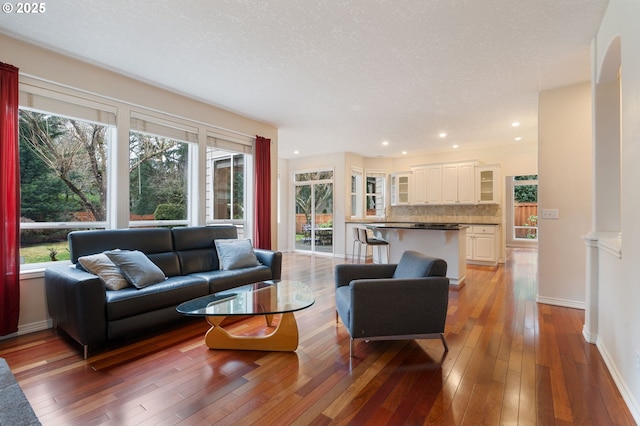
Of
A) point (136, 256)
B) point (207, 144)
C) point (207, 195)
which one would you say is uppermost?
point (207, 144)

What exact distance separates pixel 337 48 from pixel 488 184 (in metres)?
5.59

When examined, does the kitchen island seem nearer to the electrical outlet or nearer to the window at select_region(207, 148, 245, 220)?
the electrical outlet

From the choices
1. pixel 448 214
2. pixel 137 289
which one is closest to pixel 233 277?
pixel 137 289


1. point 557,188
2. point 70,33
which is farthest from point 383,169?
point 70,33

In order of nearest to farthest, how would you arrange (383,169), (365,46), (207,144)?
(365,46) < (207,144) < (383,169)

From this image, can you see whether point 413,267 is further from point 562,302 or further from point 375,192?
point 375,192

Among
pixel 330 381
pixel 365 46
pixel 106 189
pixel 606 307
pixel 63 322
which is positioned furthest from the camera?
pixel 106 189

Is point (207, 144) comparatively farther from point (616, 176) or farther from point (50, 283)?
point (616, 176)

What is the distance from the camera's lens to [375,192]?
869 centimetres

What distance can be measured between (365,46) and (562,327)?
11.3ft

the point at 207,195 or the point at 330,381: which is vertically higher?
the point at 207,195

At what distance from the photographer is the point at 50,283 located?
9.07 ft

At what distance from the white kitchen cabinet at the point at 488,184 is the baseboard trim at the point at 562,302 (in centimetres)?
350

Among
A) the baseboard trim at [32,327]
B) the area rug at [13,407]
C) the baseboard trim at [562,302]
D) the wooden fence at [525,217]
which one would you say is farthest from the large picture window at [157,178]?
the wooden fence at [525,217]
